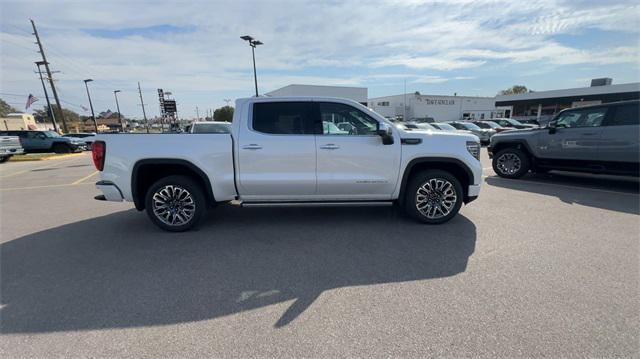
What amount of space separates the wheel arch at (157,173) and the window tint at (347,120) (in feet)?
6.30

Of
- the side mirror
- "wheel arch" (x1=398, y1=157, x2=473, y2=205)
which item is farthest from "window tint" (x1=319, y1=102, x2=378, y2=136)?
"wheel arch" (x1=398, y1=157, x2=473, y2=205)

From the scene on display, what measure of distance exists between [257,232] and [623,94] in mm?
53248

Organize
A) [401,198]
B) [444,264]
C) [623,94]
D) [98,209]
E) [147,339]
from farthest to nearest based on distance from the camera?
[623,94] → [98,209] → [401,198] → [444,264] → [147,339]

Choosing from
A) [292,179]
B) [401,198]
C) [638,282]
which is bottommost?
[638,282]

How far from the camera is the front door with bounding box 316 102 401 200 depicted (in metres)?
4.36

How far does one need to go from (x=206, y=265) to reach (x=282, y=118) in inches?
87.7

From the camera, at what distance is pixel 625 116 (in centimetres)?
646

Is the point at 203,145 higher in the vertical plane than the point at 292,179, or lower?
higher

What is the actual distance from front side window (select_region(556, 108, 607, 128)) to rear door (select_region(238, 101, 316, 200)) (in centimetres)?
670

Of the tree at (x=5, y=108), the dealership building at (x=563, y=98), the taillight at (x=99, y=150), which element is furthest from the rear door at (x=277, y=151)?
the tree at (x=5, y=108)

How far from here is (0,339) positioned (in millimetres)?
2301

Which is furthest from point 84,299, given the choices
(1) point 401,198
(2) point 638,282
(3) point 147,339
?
(2) point 638,282

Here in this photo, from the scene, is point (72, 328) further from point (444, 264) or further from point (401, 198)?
point (401, 198)

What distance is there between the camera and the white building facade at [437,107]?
60906 mm
